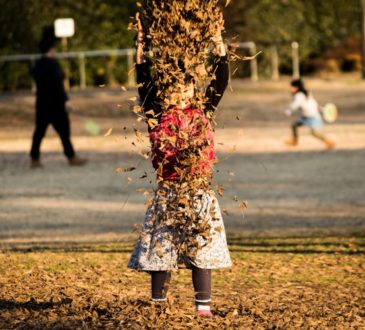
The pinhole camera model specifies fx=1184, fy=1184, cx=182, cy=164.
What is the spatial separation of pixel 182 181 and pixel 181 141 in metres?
0.22

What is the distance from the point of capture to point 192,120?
6262 mm

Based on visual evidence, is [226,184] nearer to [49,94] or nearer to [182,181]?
[49,94]

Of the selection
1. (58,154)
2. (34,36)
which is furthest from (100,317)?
(34,36)

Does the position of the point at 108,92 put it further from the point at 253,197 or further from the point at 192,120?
the point at 192,120

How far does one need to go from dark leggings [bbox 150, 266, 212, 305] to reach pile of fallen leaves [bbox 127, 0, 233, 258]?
14 cm

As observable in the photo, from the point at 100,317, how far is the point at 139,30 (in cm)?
157

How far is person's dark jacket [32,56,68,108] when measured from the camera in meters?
16.8

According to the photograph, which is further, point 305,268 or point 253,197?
point 253,197

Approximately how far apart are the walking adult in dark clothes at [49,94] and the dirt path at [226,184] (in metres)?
0.62

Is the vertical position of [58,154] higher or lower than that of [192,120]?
lower

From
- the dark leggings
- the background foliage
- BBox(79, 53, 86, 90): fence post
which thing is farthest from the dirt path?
the background foliage

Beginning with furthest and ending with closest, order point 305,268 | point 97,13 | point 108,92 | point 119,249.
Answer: point 97,13, point 108,92, point 119,249, point 305,268

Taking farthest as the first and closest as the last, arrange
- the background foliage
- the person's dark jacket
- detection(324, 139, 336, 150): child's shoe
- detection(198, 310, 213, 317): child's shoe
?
Result: 1. the background foliage
2. detection(324, 139, 336, 150): child's shoe
3. the person's dark jacket
4. detection(198, 310, 213, 317): child's shoe

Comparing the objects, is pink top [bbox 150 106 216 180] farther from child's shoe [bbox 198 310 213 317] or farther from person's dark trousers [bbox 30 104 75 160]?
person's dark trousers [bbox 30 104 75 160]
